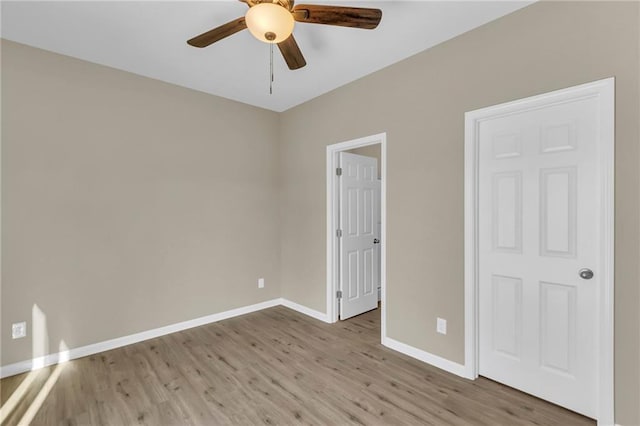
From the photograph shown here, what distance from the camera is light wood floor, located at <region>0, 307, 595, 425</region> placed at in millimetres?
1984

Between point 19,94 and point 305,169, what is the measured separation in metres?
2.79

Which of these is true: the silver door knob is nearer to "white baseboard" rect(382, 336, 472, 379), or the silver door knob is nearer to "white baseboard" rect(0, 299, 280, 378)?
"white baseboard" rect(382, 336, 472, 379)

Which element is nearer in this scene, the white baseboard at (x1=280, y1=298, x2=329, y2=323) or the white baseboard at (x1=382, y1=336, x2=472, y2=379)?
the white baseboard at (x1=382, y1=336, x2=472, y2=379)

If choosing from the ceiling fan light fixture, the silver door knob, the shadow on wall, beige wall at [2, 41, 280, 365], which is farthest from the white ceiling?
the shadow on wall

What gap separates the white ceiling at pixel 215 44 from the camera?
2.14 meters

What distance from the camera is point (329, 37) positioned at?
2.49m

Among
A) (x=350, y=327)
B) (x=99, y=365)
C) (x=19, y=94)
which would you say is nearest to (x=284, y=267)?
(x=350, y=327)

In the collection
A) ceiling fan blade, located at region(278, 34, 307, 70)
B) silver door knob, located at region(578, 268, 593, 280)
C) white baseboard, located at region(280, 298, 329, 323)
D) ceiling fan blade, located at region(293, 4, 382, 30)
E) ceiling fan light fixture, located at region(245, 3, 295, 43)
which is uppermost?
ceiling fan blade, located at region(293, 4, 382, 30)

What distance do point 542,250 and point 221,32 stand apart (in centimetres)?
259

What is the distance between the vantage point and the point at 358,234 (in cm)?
388

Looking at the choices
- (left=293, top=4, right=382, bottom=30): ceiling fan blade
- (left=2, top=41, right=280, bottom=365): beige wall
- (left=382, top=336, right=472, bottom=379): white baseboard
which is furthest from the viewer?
(left=2, top=41, right=280, bottom=365): beige wall

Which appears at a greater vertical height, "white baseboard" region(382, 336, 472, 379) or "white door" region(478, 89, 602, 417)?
"white door" region(478, 89, 602, 417)

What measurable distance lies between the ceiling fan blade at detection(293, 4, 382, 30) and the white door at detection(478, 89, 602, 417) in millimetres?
1270

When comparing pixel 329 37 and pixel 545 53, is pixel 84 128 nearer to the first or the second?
pixel 329 37
